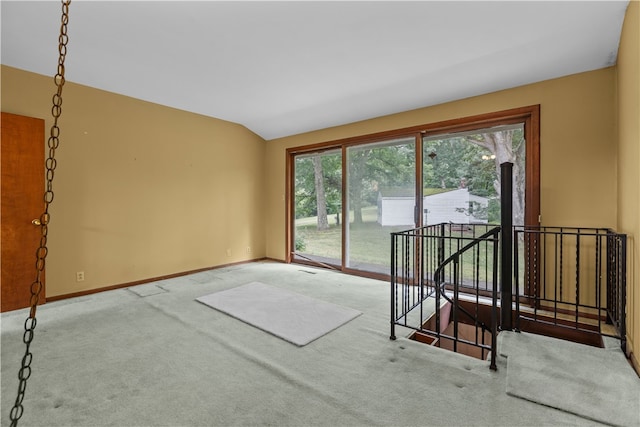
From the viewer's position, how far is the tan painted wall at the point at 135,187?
3.64 m

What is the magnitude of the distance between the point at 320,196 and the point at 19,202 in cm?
402

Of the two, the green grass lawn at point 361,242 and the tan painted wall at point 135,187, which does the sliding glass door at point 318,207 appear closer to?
the green grass lawn at point 361,242

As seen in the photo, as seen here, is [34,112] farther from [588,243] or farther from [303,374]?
[588,243]

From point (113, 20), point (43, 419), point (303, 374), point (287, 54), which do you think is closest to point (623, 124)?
point (287, 54)

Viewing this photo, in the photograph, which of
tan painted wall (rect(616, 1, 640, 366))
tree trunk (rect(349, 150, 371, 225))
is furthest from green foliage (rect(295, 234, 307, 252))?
tan painted wall (rect(616, 1, 640, 366))

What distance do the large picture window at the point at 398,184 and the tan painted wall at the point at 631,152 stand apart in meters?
0.80

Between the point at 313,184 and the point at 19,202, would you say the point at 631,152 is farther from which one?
the point at 19,202

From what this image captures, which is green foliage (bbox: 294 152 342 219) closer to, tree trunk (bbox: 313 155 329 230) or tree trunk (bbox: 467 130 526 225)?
tree trunk (bbox: 313 155 329 230)

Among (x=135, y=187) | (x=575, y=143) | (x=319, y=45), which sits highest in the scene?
(x=319, y=45)

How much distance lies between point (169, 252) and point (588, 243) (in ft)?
17.7

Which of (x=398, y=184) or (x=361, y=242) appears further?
(x=361, y=242)

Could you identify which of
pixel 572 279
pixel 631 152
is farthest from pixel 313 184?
pixel 631 152

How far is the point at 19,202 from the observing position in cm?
329

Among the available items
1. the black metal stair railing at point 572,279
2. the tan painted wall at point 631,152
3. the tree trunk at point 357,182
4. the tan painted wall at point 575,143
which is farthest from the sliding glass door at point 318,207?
the tan painted wall at point 631,152
